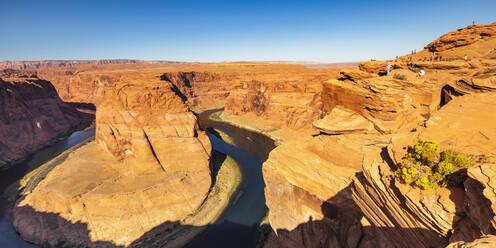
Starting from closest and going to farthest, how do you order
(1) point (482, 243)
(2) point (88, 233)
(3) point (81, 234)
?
(1) point (482, 243) → (3) point (81, 234) → (2) point (88, 233)

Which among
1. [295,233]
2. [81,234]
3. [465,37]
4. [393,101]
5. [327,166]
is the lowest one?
[81,234]

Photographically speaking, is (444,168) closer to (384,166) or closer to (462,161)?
(462,161)

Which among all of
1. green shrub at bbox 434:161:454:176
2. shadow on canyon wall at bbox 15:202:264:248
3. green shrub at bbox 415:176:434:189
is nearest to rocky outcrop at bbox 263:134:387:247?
green shrub at bbox 415:176:434:189

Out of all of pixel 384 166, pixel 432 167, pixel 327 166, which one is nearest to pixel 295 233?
pixel 327 166

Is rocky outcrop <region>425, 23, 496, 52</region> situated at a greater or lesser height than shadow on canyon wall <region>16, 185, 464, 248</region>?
greater

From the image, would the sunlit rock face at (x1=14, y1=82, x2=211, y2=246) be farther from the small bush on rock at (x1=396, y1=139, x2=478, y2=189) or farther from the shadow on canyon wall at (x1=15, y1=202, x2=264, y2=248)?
the small bush on rock at (x1=396, y1=139, x2=478, y2=189)

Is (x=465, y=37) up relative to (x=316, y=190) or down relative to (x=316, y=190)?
up

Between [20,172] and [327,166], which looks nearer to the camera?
[327,166]
